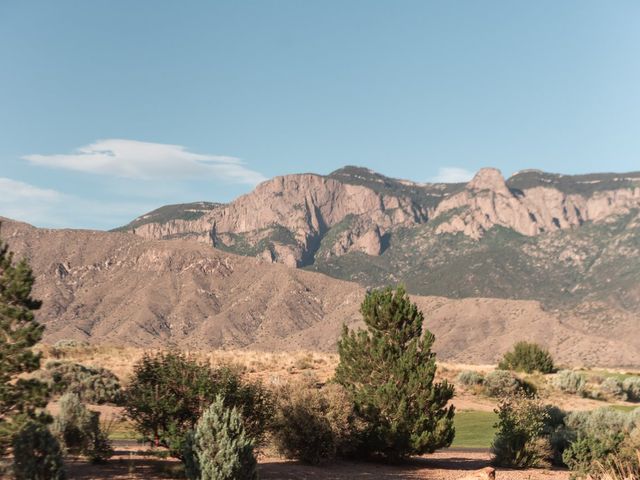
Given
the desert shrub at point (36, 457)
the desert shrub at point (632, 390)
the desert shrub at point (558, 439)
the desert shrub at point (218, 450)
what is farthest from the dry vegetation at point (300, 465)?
the desert shrub at point (632, 390)

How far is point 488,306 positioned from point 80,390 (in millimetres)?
112744

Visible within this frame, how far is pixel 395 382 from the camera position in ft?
72.1

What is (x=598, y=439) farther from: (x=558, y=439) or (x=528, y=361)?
(x=528, y=361)

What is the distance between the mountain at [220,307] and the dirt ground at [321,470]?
84.6m

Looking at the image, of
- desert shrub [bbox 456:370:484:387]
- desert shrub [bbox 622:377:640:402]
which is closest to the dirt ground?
desert shrub [bbox 456:370:484:387]

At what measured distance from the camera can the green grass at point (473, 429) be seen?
28719mm

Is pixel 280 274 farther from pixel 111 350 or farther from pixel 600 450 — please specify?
pixel 600 450

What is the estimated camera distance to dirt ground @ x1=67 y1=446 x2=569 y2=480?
16.5 metres

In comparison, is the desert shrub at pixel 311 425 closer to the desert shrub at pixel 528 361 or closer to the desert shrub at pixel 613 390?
the desert shrub at pixel 613 390

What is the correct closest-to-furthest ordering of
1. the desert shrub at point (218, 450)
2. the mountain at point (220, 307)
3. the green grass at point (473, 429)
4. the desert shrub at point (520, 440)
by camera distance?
the desert shrub at point (218, 450)
the desert shrub at point (520, 440)
the green grass at point (473, 429)
the mountain at point (220, 307)

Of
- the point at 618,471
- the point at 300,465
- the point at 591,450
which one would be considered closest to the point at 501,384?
the point at 591,450

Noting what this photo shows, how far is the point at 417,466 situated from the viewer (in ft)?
71.1

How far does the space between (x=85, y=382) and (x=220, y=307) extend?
98.2 m

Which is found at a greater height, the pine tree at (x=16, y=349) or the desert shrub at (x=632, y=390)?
the pine tree at (x=16, y=349)
